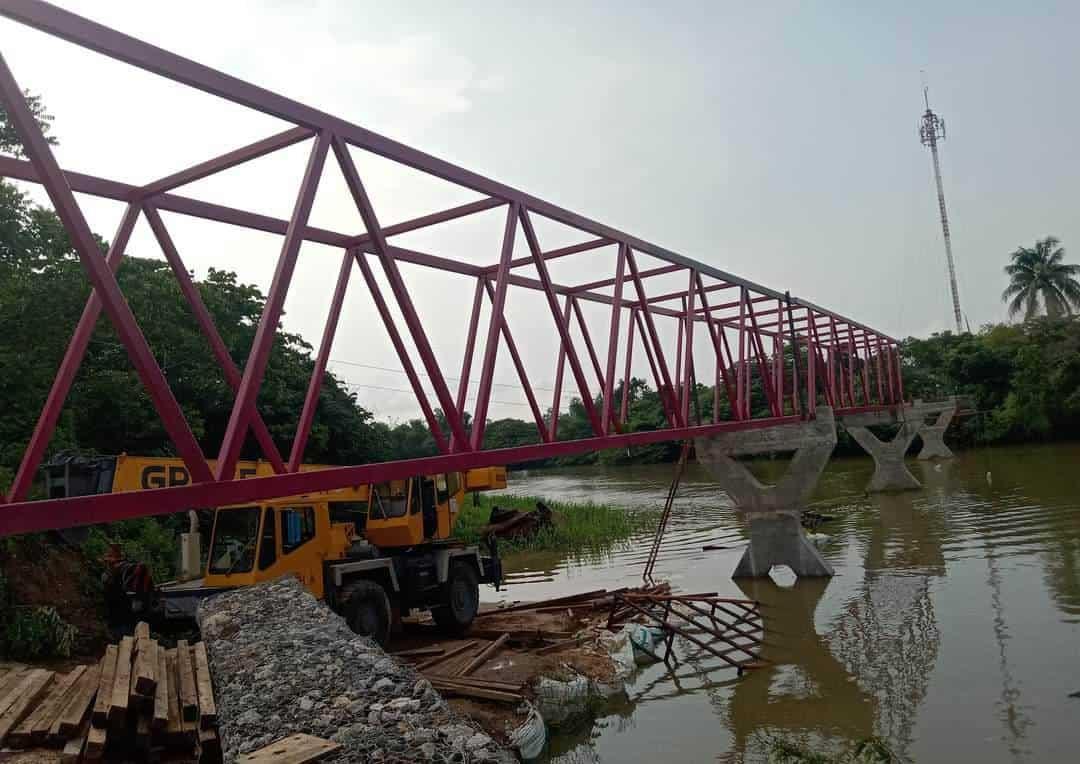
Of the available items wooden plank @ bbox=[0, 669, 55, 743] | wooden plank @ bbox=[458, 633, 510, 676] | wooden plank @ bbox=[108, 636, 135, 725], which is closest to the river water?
wooden plank @ bbox=[458, 633, 510, 676]

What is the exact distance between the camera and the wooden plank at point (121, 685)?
6.64 m

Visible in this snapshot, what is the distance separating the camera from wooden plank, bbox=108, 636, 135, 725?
21.8 feet

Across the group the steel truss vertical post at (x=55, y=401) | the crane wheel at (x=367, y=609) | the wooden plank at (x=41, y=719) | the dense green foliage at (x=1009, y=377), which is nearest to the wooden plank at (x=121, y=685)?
the wooden plank at (x=41, y=719)

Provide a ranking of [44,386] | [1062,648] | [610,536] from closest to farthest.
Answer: [1062,648], [44,386], [610,536]

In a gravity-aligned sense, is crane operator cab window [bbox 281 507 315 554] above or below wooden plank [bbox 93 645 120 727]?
above

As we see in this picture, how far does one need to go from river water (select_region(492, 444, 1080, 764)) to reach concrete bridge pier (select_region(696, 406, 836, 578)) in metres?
0.58

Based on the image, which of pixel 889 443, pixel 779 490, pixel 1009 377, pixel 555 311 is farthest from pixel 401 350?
pixel 1009 377

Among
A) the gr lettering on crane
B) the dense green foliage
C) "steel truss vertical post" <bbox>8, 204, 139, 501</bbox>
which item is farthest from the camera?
the dense green foliage

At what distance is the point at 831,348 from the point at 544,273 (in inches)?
683

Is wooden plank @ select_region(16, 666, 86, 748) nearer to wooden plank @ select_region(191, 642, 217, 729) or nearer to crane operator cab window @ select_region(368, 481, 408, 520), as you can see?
wooden plank @ select_region(191, 642, 217, 729)

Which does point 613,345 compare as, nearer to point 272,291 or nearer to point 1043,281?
point 272,291

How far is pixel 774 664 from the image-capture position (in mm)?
11133

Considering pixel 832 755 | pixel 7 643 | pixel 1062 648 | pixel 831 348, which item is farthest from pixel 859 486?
pixel 7 643

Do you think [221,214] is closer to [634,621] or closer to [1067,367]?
[634,621]
